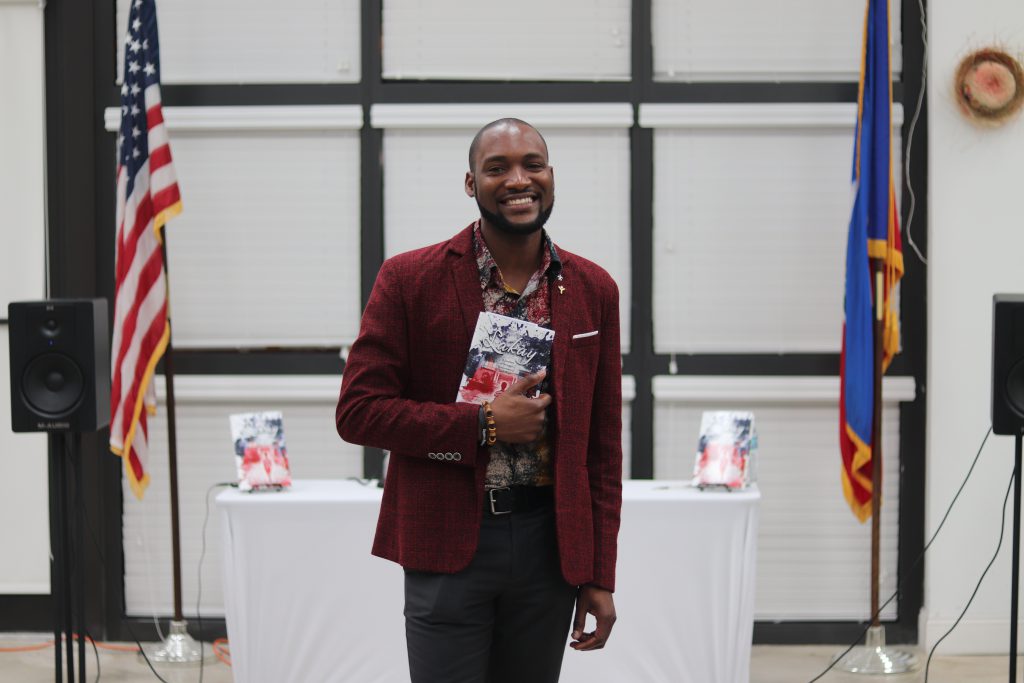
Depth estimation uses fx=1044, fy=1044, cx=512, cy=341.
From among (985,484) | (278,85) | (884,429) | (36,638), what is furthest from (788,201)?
(36,638)

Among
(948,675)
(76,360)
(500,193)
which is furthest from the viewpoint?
(948,675)

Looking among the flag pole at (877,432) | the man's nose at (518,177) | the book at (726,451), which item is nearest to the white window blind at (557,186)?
the book at (726,451)

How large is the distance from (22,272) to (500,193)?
326 cm

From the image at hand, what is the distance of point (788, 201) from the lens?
168 inches

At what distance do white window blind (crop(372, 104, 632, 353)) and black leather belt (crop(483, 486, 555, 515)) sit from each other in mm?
2497

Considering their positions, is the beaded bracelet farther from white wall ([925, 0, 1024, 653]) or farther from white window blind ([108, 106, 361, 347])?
white wall ([925, 0, 1024, 653])

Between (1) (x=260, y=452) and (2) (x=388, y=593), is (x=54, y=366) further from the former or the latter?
(2) (x=388, y=593)

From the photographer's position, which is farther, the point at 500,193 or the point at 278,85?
the point at 278,85

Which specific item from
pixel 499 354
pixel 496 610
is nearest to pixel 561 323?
pixel 499 354

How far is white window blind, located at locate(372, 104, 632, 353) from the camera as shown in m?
4.27

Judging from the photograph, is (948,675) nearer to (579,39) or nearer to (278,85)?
(579,39)

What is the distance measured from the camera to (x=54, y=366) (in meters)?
2.95

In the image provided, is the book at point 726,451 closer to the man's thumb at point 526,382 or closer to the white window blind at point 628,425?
the white window blind at point 628,425

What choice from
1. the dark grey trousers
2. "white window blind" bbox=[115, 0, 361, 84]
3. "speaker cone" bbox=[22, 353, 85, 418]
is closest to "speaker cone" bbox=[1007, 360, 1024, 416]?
the dark grey trousers
